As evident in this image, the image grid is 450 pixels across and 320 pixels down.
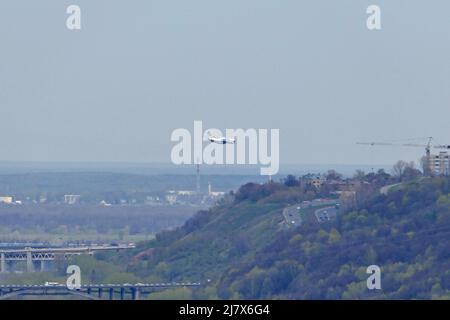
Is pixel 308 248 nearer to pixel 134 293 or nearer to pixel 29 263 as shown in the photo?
pixel 29 263

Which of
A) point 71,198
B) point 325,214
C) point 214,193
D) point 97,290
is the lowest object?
point 97,290

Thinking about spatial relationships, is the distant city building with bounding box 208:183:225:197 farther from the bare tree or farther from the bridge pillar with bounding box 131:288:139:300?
the bridge pillar with bounding box 131:288:139:300

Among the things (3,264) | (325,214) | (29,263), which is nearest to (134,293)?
(29,263)

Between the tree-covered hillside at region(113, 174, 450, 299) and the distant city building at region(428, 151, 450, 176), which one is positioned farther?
the distant city building at region(428, 151, 450, 176)

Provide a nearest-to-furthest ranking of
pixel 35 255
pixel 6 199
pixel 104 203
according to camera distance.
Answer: pixel 35 255 → pixel 104 203 → pixel 6 199

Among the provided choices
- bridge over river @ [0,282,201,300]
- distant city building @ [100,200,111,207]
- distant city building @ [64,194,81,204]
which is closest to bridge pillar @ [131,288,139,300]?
bridge over river @ [0,282,201,300]

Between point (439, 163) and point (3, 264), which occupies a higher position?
point (439, 163)
